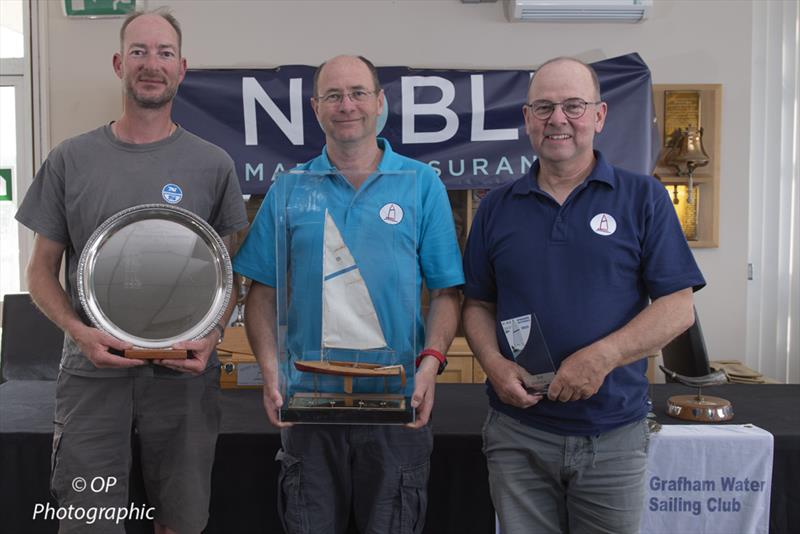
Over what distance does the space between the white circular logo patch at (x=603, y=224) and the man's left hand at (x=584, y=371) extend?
0.75 feet

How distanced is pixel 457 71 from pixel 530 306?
2.71 meters

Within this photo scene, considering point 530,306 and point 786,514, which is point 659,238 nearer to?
point 530,306

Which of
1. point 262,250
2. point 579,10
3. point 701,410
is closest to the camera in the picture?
point 262,250

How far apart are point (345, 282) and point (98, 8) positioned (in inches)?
133

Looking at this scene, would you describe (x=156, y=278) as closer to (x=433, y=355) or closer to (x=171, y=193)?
(x=171, y=193)

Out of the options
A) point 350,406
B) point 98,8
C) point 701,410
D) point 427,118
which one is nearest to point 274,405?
point 350,406

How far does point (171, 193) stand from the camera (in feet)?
5.14

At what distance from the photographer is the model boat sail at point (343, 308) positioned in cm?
150

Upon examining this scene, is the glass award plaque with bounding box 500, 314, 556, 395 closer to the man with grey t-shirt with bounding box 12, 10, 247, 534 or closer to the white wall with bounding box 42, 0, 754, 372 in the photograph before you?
the man with grey t-shirt with bounding box 12, 10, 247, 534

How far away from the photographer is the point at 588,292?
1444 millimetres

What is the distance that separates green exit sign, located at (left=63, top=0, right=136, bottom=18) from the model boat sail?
127 inches

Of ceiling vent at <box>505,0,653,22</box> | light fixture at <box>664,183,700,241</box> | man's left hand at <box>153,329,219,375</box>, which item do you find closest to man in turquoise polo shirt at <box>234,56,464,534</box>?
man's left hand at <box>153,329,219,375</box>

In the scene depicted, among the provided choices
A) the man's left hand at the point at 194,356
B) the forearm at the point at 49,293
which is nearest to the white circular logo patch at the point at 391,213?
the man's left hand at the point at 194,356

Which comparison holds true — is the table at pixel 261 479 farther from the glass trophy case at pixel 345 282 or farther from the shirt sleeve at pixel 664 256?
the shirt sleeve at pixel 664 256
